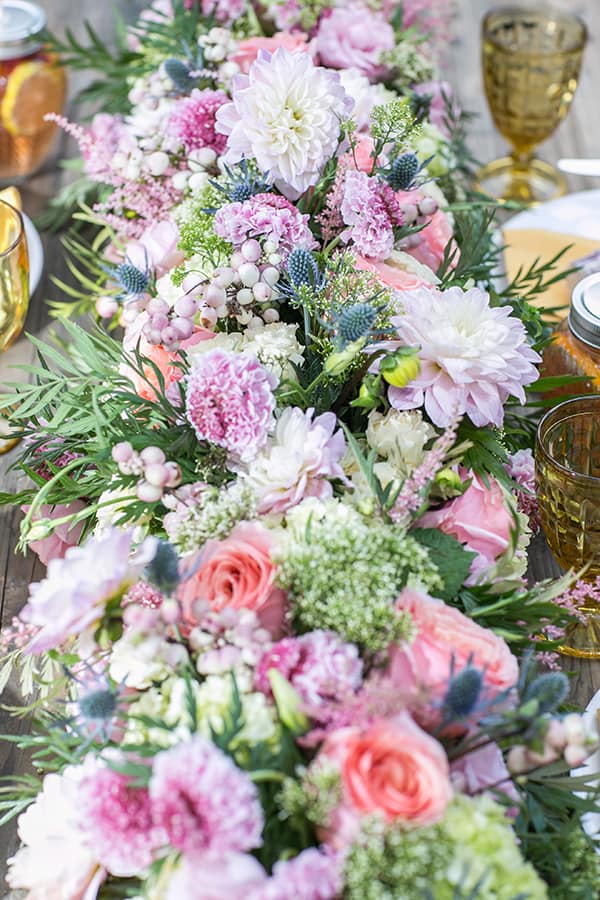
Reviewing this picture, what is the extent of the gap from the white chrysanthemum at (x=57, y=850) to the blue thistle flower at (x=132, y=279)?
0.41 m

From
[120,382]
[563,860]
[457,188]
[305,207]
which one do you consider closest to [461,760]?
[563,860]

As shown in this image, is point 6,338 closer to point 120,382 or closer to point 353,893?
point 120,382

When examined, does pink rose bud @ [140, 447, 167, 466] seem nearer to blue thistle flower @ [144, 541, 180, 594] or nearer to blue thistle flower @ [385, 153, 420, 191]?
blue thistle flower @ [144, 541, 180, 594]

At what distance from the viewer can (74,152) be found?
5.16ft

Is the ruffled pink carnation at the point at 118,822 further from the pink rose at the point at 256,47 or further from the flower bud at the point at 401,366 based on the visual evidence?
the pink rose at the point at 256,47

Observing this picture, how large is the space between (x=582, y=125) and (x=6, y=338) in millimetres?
1080

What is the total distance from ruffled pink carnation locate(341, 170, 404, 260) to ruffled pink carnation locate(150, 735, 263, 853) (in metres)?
0.48

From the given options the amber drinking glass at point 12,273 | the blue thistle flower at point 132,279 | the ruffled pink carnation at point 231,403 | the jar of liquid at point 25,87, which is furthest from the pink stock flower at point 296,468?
the jar of liquid at point 25,87

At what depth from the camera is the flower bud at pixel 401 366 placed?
0.70 m

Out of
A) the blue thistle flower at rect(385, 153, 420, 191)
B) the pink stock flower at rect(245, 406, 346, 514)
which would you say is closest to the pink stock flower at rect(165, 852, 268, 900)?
the pink stock flower at rect(245, 406, 346, 514)

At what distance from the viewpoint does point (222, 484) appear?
2.32 feet

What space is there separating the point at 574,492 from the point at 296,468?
0.23 metres

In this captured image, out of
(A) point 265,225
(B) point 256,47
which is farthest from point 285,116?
(B) point 256,47

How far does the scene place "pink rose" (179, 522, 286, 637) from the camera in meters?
0.59
